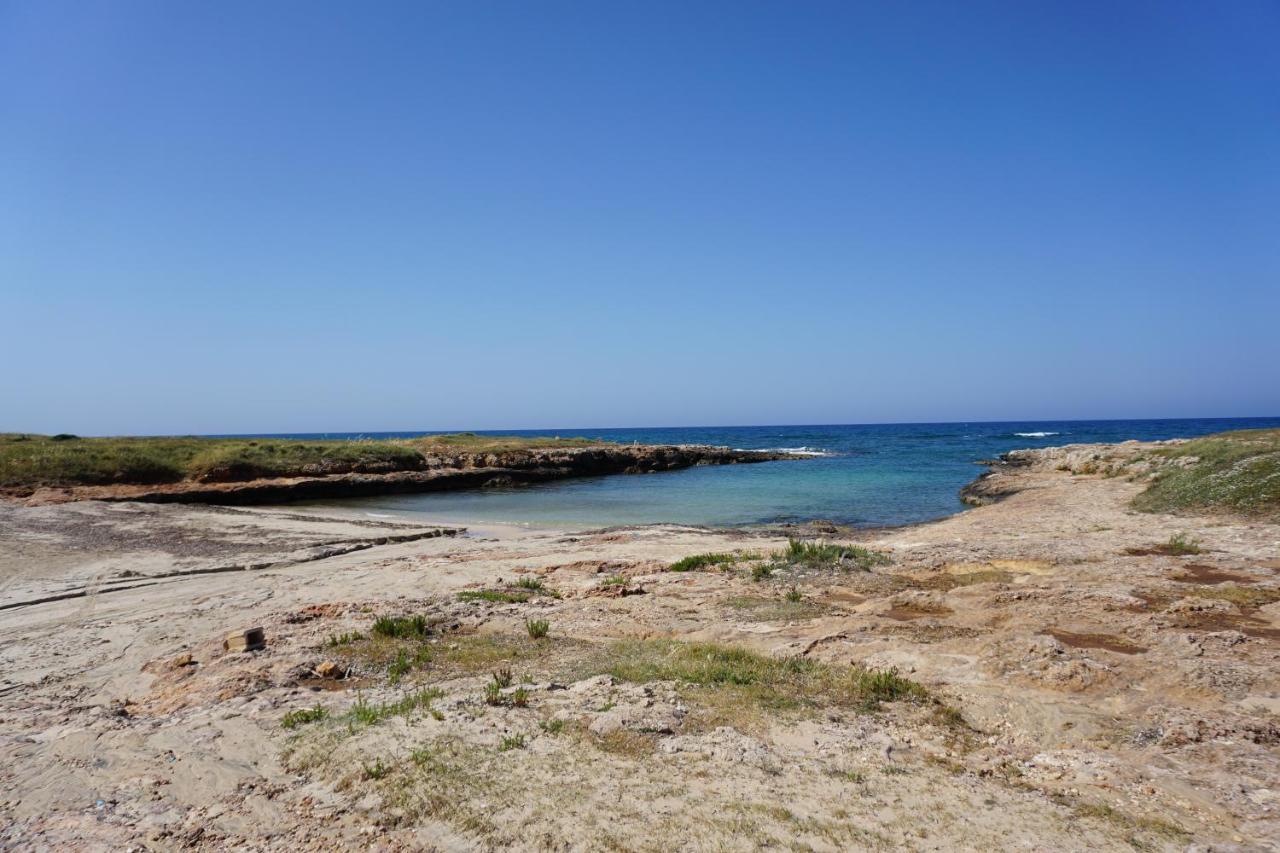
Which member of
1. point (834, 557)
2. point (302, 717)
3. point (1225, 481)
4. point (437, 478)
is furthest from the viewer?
point (437, 478)

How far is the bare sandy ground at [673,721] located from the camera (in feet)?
15.6

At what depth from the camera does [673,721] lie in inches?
248

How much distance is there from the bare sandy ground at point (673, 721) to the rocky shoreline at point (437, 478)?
19.8 metres

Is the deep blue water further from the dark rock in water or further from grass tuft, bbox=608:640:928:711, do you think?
grass tuft, bbox=608:640:928:711

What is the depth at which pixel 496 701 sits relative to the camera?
684 centimetres

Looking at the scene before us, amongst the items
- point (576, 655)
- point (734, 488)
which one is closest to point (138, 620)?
point (576, 655)

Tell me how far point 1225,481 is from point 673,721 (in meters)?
19.5

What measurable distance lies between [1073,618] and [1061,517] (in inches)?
462

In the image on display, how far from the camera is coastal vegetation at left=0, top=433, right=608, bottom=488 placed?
1243 inches

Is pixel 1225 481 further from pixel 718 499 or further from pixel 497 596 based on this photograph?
pixel 718 499

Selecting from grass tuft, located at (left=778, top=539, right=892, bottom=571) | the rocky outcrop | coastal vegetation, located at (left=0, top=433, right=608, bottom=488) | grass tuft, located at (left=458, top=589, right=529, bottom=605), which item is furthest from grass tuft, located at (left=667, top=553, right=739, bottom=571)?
coastal vegetation, located at (left=0, top=433, right=608, bottom=488)

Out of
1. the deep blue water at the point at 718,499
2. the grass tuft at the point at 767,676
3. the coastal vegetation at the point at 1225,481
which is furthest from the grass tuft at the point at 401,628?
the coastal vegetation at the point at 1225,481

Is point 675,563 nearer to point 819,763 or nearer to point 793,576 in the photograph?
point 793,576

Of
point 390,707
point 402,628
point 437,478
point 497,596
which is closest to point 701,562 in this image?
point 497,596
